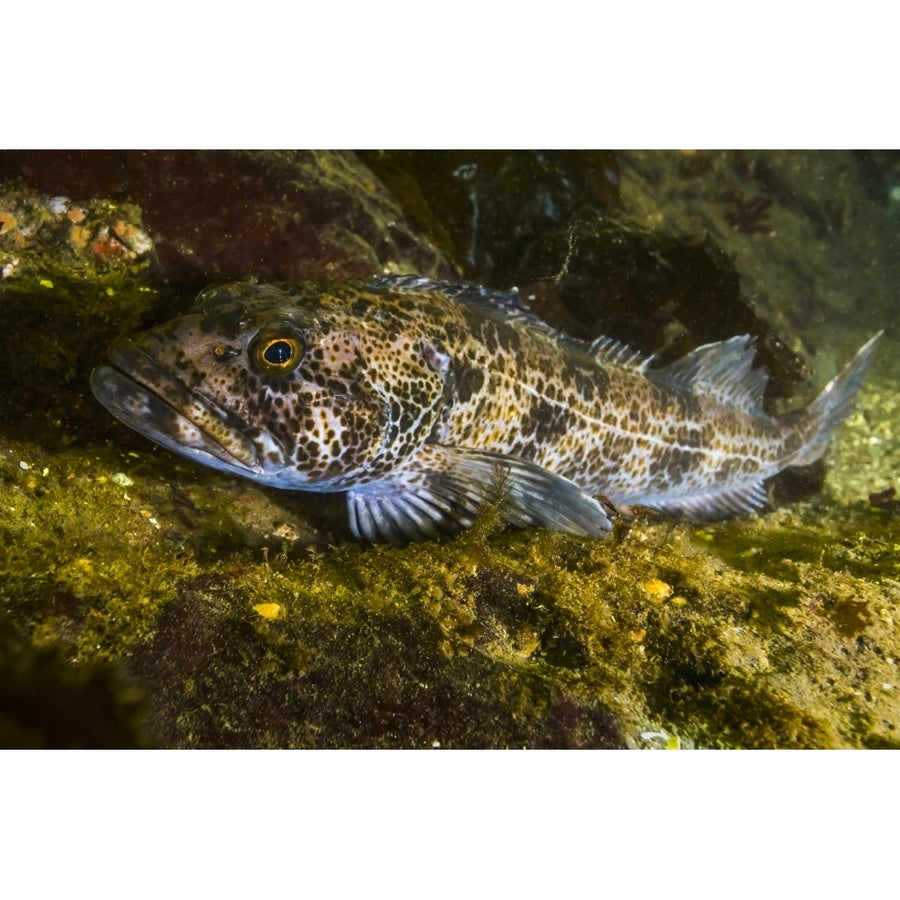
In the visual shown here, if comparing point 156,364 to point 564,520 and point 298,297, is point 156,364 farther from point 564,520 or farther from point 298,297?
point 564,520

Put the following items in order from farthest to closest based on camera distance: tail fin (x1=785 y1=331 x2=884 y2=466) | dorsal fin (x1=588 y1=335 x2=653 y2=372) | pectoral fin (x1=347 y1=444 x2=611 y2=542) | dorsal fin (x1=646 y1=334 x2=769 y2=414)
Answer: tail fin (x1=785 y1=331 x2=884 y2=466) < dorsal fin (x1=646 y1=334 x2=769 y2=414) < dorsal fin (x1=588 y1=335 x2=653 y2=372) < pectoral fin (x1=347 y1=444 x2=611 y2=542)

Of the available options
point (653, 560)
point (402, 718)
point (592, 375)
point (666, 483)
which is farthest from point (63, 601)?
point (666, 483)

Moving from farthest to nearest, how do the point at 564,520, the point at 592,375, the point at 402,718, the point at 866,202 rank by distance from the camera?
the point at 866,202, the point at 592,375, the point at 564,520, the point at 402,718

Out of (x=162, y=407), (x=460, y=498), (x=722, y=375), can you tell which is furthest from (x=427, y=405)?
(x=722, y=375)

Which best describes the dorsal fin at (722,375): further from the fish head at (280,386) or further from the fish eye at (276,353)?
the fish eye at (276,353)

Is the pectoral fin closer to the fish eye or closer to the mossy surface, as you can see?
the mossy surface

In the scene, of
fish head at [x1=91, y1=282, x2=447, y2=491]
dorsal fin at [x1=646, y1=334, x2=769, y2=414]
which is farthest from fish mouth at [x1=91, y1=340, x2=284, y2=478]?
dorsal fin at [x1=646, y1=334, x2=769, y2=414]

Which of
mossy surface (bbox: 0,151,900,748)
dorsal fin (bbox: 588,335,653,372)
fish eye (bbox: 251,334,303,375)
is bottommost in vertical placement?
mossy surface (bbox: 0,151,900,748)
